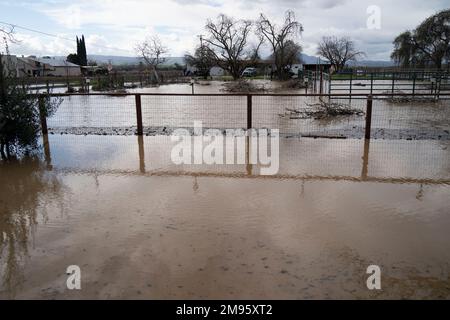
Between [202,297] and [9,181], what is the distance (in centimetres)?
535

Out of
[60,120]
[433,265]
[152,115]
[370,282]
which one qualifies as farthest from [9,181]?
[152,115]

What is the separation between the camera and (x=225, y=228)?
5.16 meters

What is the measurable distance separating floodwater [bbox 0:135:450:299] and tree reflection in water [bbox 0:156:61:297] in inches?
0.8

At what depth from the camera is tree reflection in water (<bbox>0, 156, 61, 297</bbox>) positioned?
13.9 ft

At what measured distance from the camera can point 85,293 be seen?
3.74m

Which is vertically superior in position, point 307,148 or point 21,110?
point 21,110

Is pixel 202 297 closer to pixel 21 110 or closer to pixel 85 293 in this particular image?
pixel 85 293

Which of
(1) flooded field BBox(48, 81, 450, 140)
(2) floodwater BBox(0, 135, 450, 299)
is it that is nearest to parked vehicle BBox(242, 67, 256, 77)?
(1) flooded field BBox(48, 81, 450, 140)
